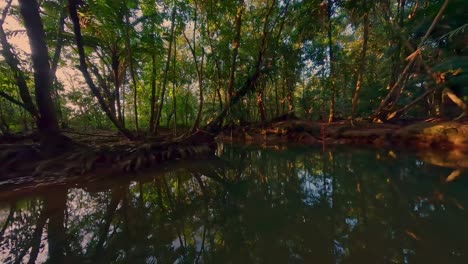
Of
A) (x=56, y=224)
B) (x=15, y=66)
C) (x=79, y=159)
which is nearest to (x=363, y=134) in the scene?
(x=79, y=159)

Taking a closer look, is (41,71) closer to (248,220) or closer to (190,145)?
(190,145)

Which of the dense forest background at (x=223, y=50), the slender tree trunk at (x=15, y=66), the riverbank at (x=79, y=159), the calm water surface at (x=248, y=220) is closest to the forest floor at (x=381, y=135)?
the dense forest background at (x=223, y=50)

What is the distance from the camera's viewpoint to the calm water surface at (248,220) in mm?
3088

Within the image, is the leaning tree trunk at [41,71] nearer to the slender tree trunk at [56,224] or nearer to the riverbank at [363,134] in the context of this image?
the slender tree trunk at [56,224]

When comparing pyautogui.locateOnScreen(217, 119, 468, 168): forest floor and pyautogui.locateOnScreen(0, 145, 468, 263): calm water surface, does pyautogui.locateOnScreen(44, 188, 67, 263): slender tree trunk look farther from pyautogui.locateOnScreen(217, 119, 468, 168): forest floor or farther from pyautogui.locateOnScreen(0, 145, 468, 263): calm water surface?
pyautogui.locateOnScreen(217, 119, 468, 168): forest floor

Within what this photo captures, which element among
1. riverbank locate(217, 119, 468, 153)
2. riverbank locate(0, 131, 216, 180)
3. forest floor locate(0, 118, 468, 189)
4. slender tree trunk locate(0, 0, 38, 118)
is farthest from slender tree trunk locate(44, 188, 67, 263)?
riverbank locate(217, 119, 468, 153)

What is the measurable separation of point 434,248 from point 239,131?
711 inches

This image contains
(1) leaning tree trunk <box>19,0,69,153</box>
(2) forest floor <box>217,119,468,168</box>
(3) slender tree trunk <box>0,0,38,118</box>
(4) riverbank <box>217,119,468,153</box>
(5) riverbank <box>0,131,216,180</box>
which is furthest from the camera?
(4) riverbank <box>217,119,468,153</box>

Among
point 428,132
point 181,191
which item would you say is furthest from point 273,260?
point 428,132

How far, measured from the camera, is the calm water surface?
3088 mm

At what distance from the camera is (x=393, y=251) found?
2.93 meters

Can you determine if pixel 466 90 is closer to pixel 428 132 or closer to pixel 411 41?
Answer: pixel 428 132

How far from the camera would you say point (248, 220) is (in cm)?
425

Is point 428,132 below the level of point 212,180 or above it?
above
